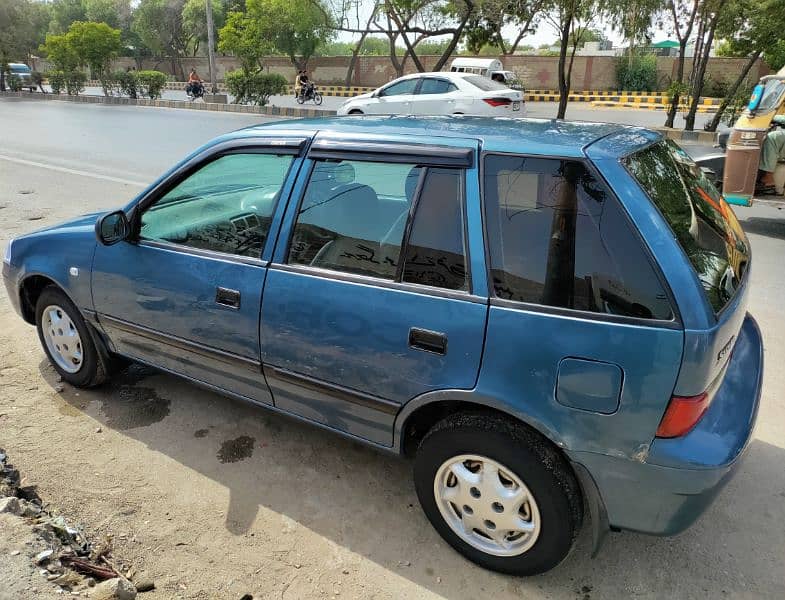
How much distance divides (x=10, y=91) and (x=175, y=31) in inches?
961

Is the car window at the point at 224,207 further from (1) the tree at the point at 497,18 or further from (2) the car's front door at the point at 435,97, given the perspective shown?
(1) the tree at the point at 497,18

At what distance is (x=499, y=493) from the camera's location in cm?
230

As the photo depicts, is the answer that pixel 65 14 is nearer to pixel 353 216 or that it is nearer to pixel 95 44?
pixel 95 44

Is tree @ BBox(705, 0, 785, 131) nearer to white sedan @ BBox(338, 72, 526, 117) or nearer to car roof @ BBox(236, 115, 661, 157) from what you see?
white sedan @ BBox(338, 72, 526, 117)

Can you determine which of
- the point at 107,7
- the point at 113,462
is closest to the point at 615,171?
the point at 113,462

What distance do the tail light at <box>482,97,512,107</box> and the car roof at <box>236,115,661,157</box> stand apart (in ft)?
41.2

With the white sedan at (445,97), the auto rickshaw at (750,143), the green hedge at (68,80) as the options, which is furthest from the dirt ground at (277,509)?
the green hedge at (68,80)

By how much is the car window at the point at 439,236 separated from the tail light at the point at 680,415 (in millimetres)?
797

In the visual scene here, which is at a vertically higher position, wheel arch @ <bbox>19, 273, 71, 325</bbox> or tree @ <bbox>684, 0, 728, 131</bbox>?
tree @ <bbox>684, 0, 728, 131</bbox>

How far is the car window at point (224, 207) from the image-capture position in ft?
9.53

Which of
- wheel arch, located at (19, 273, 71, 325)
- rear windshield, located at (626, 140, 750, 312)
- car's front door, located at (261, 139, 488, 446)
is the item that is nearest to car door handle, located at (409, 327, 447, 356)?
car's front door, located at (261, 139, 488, 446)

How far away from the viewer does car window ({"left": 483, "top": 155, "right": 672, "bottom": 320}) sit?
2.02 meters

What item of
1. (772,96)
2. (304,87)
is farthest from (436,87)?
(304,87)

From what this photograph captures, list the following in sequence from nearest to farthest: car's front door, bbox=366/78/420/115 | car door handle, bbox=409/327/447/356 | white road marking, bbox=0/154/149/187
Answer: car door handle, bbox=409/327/447/356, white road marking, bbox=0/154/149/187, car's front door, bbox=366/78/420/115
